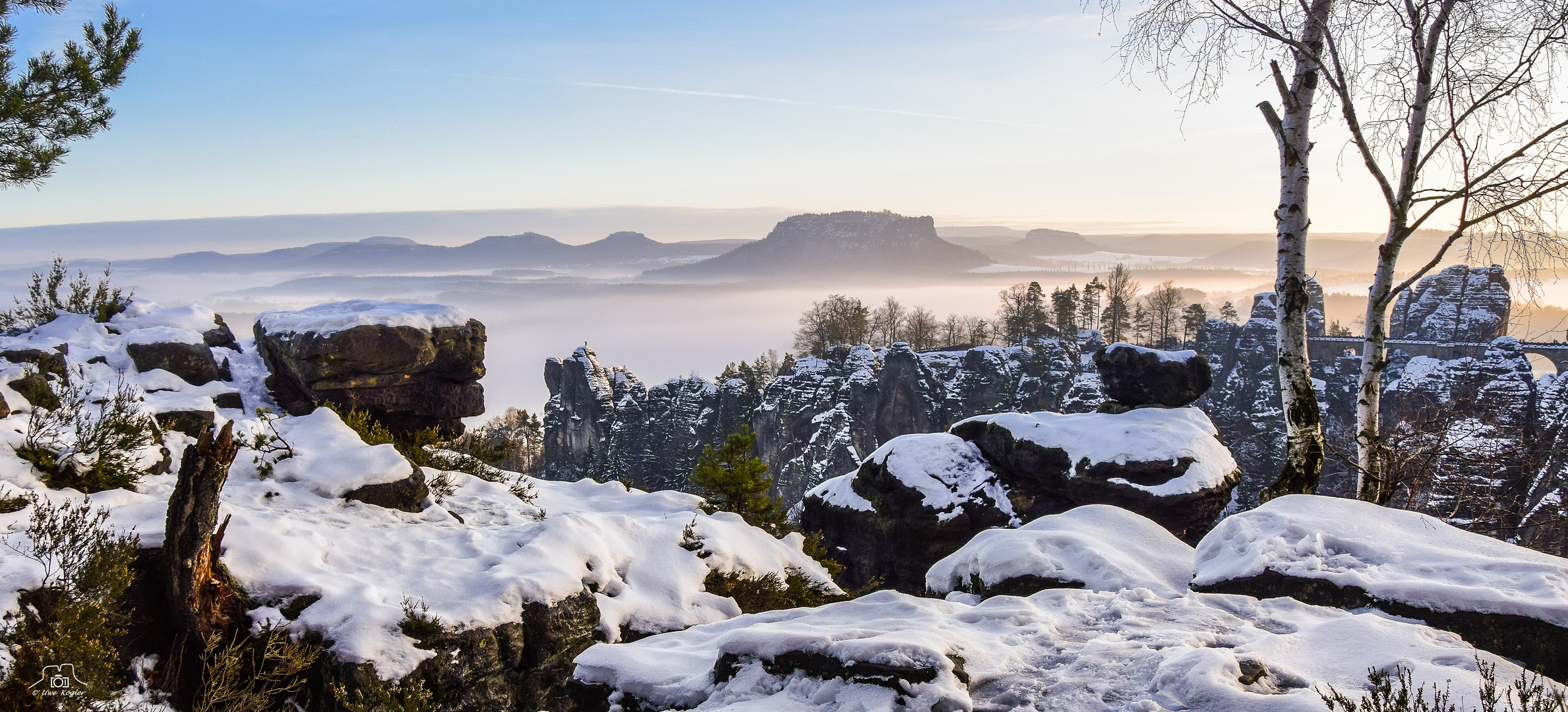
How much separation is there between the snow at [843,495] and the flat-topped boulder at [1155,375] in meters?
7.59

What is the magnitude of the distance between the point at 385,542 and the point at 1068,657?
636cm

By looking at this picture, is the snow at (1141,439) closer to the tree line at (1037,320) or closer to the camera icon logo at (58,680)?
the camera icon logo at (58,680)

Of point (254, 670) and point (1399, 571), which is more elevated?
point (1399, 571)

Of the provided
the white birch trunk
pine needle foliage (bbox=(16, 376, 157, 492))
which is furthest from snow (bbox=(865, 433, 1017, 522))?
pine needle foliage (bbox=(16, 376, 157, 492))

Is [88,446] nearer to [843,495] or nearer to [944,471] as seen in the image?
[843,495]

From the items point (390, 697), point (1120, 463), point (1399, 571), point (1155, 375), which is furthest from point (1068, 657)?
point (1155, 375)

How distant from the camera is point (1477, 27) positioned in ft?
24.7

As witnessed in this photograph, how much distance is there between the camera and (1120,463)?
17.7 metres

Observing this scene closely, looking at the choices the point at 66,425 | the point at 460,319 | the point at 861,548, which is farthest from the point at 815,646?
the point at 861,548

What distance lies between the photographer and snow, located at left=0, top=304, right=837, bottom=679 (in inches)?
233

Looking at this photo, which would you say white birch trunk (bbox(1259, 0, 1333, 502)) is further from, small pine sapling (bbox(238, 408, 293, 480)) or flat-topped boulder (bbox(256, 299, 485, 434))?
flat-topped boulder (bbox(256, 299, 485, 434))

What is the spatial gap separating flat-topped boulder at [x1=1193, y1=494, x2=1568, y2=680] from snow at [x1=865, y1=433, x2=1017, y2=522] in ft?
43.1

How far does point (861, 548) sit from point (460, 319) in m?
12.1

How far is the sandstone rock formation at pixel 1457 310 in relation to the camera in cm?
5594
